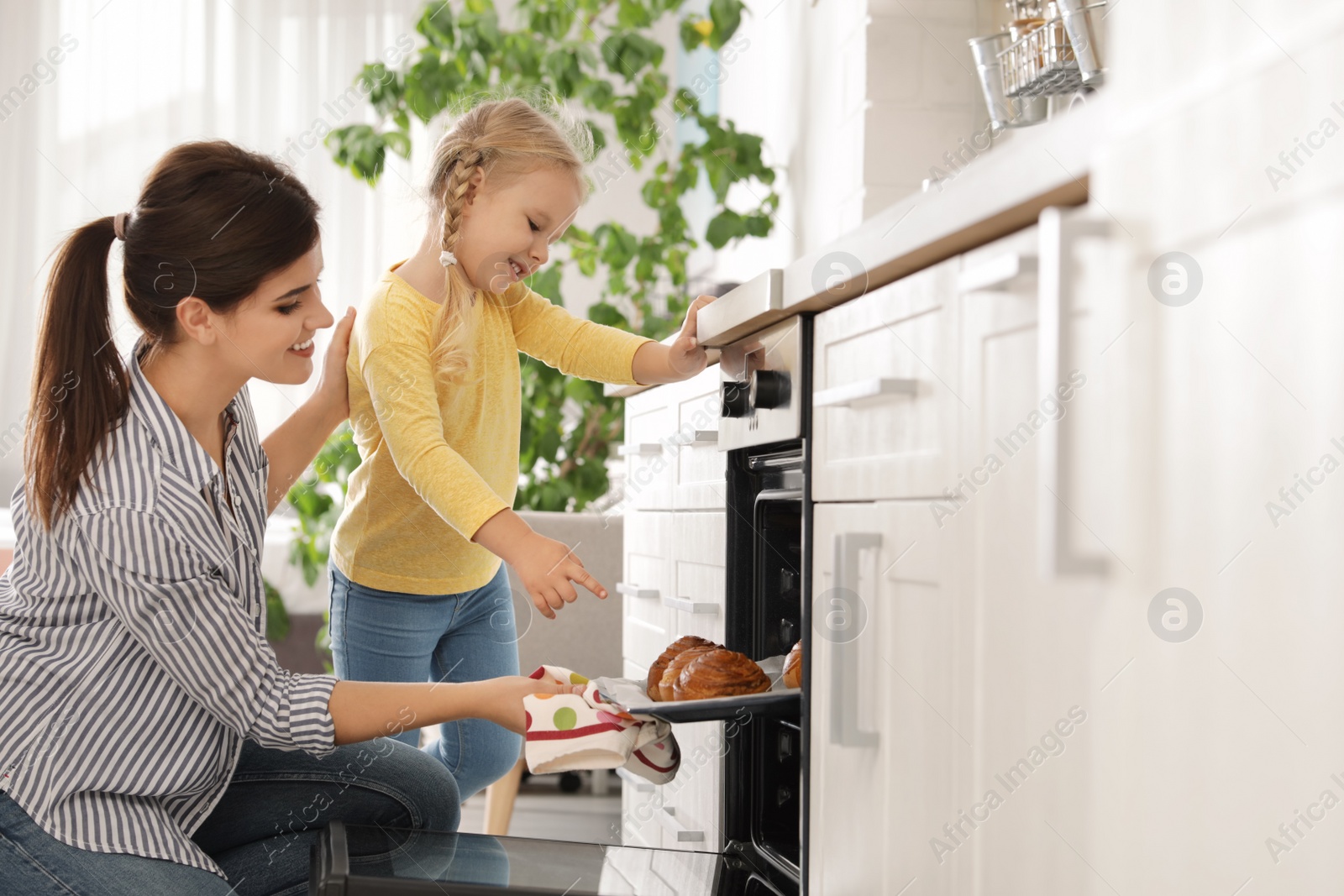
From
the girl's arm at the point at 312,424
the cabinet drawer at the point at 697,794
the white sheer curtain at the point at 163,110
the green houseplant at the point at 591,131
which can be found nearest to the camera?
the cabinet drawer at the point at 697,794

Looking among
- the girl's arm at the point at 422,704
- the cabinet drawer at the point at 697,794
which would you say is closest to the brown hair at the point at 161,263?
the girl's arm at the point at 422,704

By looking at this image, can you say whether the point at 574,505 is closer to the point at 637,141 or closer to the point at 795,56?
the point at 637,141

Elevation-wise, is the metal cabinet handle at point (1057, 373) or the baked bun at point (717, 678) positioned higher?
the metal cabinet handle at point (1057, 373)

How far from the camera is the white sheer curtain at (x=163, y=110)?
3.72 meters

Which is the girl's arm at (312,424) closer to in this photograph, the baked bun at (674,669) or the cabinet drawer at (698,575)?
the cabinet drawer at (698,575)

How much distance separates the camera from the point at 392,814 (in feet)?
3.79

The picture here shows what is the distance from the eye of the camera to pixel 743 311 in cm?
112

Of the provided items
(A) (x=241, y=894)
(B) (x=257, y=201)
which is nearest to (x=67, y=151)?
(B) (x=257, y=201)

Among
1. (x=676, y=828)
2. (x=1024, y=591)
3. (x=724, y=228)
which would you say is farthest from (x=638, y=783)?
(x=724, y=228)

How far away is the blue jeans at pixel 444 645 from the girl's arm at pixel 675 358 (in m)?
0.36

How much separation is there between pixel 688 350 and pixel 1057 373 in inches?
30.2

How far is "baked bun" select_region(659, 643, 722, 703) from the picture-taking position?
1.02m

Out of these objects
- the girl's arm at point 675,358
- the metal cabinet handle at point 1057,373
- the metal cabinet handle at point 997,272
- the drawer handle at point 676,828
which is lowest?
the drawer handle at point 676,828

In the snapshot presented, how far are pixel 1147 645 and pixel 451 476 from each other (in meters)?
0.77
